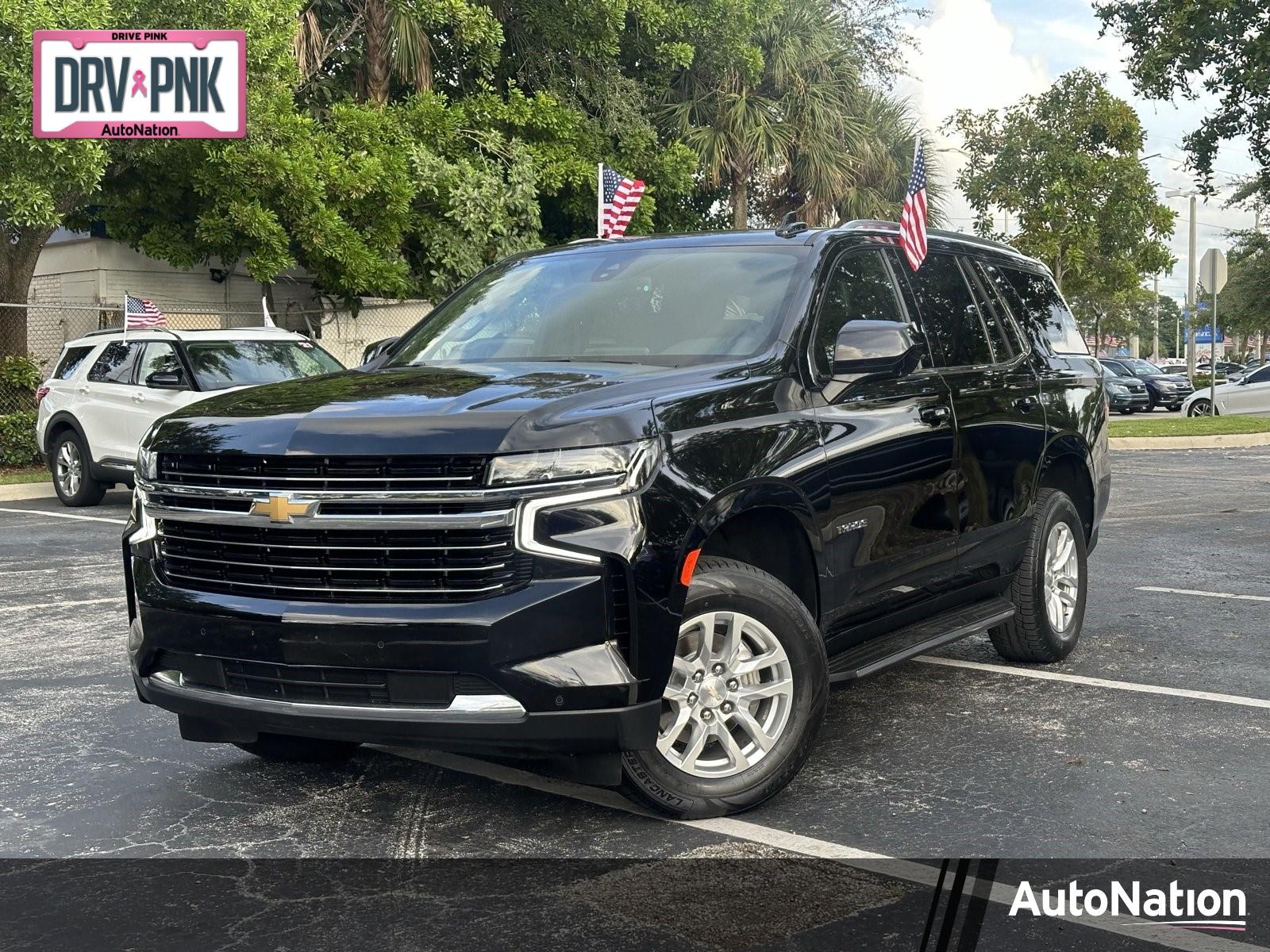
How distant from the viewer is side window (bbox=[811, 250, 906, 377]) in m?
5.42

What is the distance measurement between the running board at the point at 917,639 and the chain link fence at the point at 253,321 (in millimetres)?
18139

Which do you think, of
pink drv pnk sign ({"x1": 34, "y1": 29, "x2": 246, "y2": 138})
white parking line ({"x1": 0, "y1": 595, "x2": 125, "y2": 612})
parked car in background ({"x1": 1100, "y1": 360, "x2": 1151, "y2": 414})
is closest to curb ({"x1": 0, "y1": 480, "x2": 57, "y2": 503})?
pink drv pnk sign ({"x1": 34, "y1": 29, "x2": 246, "y2": 138})

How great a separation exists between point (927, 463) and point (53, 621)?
5315 millimetres

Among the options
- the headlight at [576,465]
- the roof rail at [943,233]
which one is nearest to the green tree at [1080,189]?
the roof rail at [943,233]

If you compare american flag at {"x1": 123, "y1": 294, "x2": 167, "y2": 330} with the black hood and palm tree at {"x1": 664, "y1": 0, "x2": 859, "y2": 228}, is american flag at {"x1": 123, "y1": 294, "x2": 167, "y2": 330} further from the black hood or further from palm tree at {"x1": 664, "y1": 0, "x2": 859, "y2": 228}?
the black hood

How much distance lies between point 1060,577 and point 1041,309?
1337mm

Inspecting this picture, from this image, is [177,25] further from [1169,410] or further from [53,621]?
[1169,410]

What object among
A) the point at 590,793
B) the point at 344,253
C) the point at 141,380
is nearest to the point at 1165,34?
the point at 344,253

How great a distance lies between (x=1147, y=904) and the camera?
13.0 ft

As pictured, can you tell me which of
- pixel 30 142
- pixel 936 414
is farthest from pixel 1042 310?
pixel 30 142

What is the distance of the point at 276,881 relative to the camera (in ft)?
13.7

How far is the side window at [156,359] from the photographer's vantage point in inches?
602

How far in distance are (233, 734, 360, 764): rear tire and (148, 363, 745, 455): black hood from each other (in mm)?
1206

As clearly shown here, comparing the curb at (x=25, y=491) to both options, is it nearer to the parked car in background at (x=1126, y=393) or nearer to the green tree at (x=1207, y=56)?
the green tree at (x=1207, y=56)
